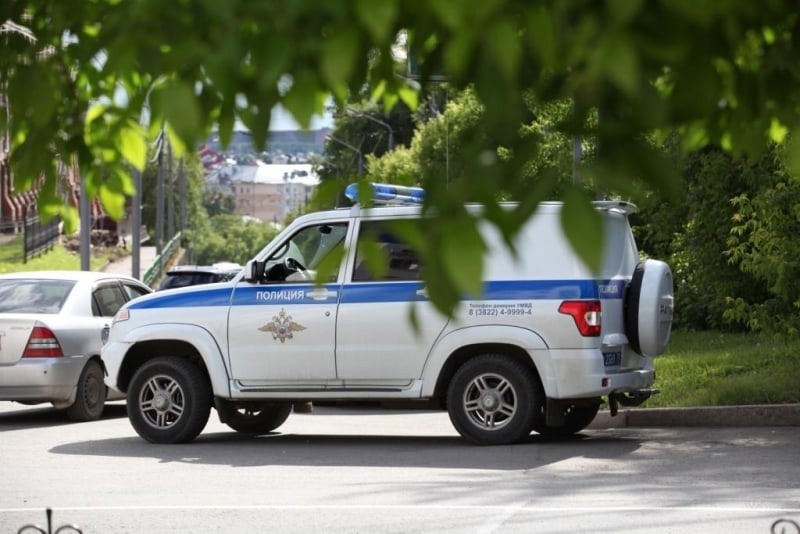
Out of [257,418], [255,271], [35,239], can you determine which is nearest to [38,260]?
[35,239]

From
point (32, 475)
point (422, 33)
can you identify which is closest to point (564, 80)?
point (422, 33)

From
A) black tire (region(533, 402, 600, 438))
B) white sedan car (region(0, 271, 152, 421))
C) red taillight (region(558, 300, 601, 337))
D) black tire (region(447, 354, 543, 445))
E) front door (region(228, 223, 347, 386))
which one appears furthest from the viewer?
white sedan car (region(0, 271, 152, 421))

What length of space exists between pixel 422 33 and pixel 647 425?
12912 millimetres

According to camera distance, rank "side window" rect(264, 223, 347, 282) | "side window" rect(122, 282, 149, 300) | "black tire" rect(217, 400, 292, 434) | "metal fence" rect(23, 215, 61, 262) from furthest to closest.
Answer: "metal fence" rect(23, 215, 61, 262) → "side window" rect(122, 282, 149, 300) → "black tire" rect(217, 400, 292, 434) → "side window" rect(264, 223, 347, 282)

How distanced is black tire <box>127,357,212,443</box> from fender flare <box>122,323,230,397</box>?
165 mm

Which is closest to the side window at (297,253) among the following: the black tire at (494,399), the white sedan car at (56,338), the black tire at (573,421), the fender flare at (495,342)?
the fender flare at (495,342)

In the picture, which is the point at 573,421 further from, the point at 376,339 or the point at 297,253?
the point at 297,253

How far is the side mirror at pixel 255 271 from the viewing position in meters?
13.5

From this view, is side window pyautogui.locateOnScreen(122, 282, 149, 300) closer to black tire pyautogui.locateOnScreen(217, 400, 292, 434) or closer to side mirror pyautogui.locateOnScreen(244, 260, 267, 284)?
black tire pyautogui.locateOnScreen(217, 400, 292, 434)

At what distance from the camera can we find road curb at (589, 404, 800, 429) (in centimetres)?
1455

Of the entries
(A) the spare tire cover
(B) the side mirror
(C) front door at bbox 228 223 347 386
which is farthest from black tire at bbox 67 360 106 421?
(A) the spare tire cover

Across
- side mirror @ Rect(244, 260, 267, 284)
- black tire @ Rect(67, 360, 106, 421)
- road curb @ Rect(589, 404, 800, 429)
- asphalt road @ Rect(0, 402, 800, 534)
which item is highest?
side mirror @ Rect(244, 260, 267, 284)

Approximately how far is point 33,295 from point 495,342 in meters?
5.84

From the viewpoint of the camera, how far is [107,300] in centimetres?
1706
